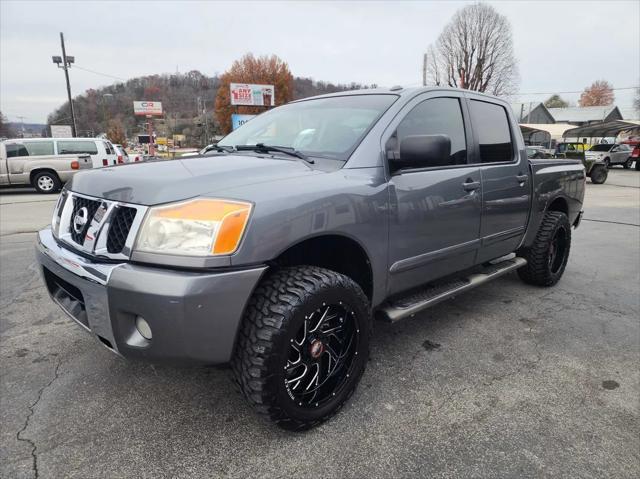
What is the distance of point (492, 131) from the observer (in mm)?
3451

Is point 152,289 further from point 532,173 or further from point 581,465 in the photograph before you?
point 532,173

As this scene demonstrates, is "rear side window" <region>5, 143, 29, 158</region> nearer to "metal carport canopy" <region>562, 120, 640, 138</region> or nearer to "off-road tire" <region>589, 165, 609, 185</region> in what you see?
"off-road tire" <region>589, 165, 609, 185</region>

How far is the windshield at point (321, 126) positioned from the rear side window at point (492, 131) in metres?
0.92

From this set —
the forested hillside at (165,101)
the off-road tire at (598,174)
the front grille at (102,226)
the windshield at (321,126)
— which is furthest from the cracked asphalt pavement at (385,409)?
the forested hillside at (165,101)

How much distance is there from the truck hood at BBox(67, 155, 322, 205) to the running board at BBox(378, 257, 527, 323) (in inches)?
38.0

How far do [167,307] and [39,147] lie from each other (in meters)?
13.7

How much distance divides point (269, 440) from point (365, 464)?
0.46 meters

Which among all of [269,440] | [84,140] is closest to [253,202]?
[269,440]

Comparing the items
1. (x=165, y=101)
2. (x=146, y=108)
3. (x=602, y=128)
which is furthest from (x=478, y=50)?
(x=165, y=101)

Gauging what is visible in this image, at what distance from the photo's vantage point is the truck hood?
6.05 ft

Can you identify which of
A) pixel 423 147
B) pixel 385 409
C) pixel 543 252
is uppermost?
pixel 423 147

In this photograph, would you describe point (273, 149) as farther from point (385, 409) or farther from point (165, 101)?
point (165, 101)

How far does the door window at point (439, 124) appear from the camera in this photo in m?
2.67

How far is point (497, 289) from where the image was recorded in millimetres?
4270
